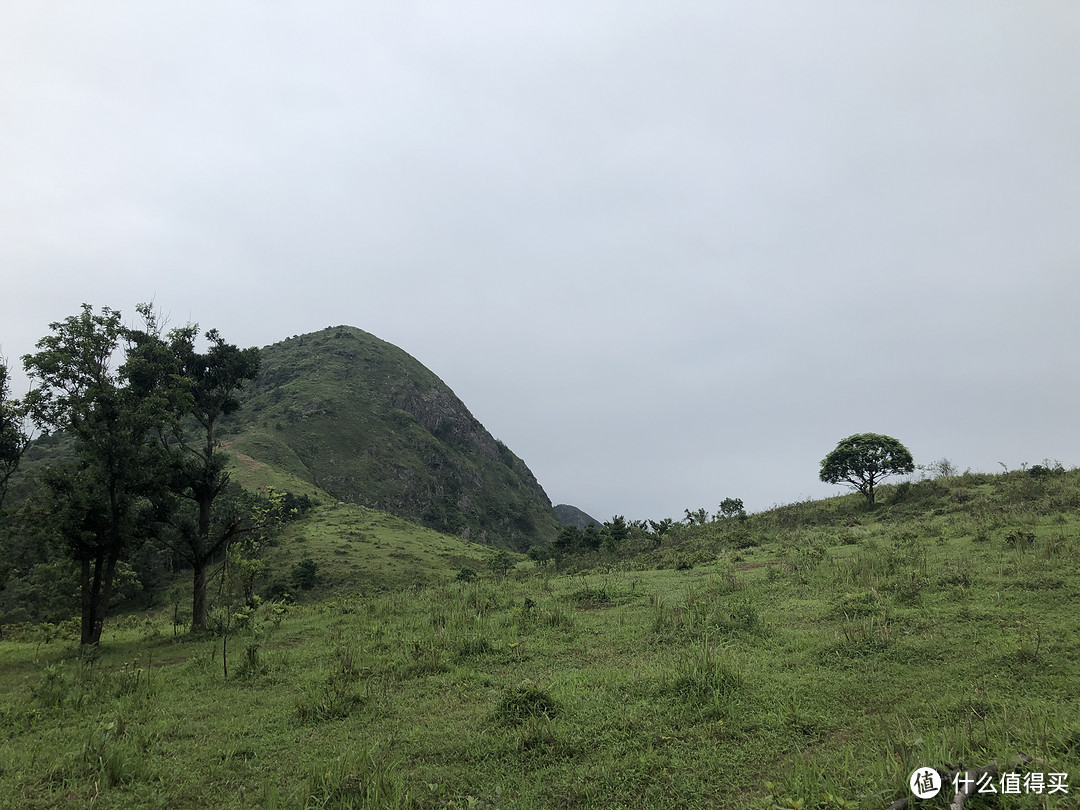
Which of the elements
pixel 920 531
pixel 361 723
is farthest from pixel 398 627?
pixel 920 531

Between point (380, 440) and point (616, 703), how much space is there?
109m

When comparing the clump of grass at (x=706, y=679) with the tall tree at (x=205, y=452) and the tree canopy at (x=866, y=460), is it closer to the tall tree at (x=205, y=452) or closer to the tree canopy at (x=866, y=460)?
the tall tree at (x=205, y=452)

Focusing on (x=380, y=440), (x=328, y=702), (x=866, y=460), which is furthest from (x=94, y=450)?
(x=380, y=440)

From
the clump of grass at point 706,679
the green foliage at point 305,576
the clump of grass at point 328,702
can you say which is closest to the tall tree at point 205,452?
the clump of grass at point 328,702

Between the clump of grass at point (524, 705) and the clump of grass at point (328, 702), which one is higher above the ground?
the clump of grass at point (524, 705)

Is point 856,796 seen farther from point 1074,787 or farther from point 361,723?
point 361,723

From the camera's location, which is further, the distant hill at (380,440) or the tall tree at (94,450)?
the distant hill at (380,440)

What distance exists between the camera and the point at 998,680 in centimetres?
729

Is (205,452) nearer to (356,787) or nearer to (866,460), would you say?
(356,787)

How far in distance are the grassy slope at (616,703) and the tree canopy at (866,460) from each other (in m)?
23.6

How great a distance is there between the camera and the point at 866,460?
38.3m

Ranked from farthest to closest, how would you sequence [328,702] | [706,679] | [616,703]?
[328,702], [706,679], [616,703]

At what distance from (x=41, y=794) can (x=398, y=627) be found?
399 inches

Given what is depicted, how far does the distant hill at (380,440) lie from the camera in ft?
309
